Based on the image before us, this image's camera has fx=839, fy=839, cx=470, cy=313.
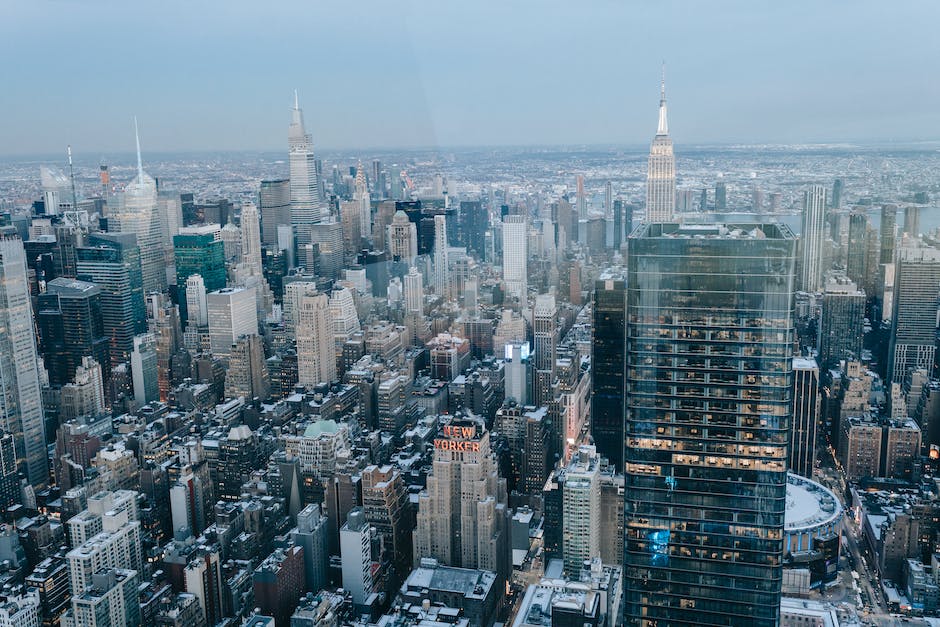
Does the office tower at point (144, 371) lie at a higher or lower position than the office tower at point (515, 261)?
lower

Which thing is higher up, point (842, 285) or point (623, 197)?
point (623, 197)

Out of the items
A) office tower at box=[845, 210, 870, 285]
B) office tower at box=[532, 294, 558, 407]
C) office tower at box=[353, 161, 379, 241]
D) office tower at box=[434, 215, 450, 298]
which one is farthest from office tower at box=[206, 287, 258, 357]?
office tower at box=[845, 210, 870, 285]

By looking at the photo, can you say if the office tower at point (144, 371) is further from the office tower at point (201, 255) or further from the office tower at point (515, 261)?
the office tower at point (515, 261)

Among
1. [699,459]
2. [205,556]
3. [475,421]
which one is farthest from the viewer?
[475,421]

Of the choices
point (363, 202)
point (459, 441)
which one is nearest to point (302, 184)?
point (363, 202)

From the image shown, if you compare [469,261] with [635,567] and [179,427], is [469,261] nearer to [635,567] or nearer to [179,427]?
[179,427]

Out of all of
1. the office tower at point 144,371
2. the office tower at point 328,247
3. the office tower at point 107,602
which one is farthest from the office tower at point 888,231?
the office tower at point 144,371

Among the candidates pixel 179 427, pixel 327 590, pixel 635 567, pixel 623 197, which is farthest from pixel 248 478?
pixel 635 567
